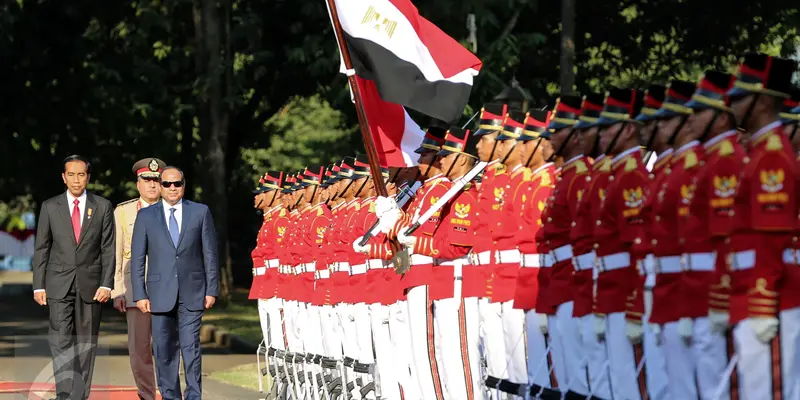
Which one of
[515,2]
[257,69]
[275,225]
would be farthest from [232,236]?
[275,225]

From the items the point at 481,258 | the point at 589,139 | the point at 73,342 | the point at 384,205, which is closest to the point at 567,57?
the point at 384,205

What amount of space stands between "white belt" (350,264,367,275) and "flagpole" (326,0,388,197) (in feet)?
4.75

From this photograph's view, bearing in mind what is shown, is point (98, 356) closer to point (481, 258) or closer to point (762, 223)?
point (481, 258)

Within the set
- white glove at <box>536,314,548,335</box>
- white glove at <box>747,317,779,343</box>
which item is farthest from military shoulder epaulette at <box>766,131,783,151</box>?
white glove at <box>536,314,548,335</box>

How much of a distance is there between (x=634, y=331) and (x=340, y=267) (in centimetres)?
608

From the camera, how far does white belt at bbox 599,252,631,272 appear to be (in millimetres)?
8859

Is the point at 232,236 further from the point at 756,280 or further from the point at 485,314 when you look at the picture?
the point at 756,280

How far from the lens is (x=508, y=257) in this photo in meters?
10.8

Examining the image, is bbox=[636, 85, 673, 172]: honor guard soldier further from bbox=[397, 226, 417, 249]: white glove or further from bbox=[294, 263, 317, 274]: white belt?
bbox=[294, 263, 317, 274]: white belt

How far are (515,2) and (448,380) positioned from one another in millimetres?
16406

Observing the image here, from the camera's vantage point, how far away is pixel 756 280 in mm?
7402

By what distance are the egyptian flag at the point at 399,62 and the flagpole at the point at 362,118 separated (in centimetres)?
8

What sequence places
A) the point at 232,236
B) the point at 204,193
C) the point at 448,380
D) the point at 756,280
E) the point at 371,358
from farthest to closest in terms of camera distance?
the point at 232,236 < the point at 204,193 < the point at 371,358 < the point at 448,380 < the point at 756,280

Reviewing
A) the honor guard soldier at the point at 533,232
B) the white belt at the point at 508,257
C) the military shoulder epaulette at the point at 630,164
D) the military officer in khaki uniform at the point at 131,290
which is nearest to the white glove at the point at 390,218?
the white belt at the point at 508,257
